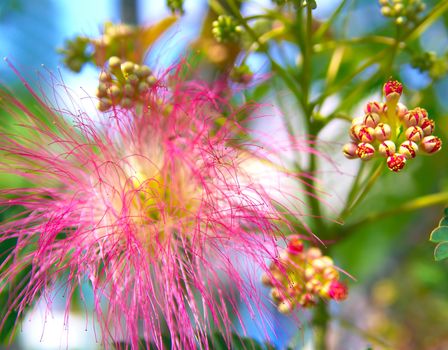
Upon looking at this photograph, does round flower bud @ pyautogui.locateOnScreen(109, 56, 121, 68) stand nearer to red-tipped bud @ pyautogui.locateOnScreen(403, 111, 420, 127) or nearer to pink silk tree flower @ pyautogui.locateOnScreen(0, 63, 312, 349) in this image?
pink silk tree flower @ pyautogui.locateOnScreen(0, 63, 312, 349)

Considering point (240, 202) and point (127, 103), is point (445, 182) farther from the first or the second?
point (127, 103)

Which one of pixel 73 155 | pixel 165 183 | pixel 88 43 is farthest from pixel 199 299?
pixel 88 43

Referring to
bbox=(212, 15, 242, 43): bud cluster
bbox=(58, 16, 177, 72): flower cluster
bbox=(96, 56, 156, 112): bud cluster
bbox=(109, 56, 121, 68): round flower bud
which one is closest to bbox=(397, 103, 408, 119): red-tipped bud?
bbox=(212, 15, 242, 43): bud cluster

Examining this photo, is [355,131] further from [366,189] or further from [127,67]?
[127,67]

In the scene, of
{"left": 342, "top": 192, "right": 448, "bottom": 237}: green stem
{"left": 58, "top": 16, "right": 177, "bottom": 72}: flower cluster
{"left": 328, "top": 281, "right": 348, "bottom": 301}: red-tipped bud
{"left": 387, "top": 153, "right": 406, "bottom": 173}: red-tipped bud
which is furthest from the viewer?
{"left": 58, "top": 16, "right": 177, "bottom": 72}: flower cluster

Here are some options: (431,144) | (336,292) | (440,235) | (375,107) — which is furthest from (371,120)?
(336,292)
